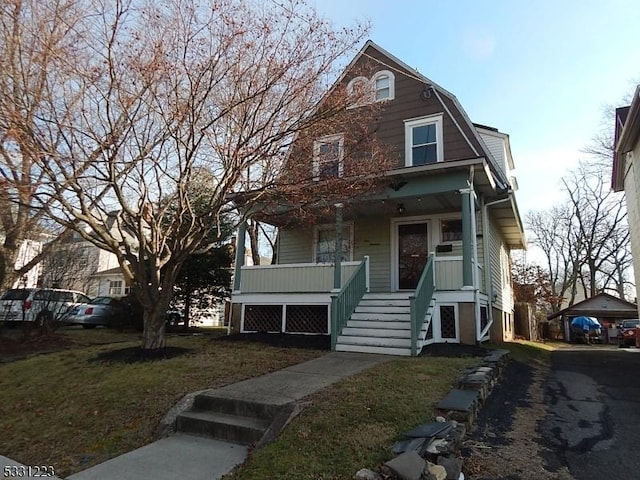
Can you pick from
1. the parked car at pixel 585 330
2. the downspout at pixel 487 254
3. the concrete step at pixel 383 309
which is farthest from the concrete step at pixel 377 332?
the parked car at pixel 585 330

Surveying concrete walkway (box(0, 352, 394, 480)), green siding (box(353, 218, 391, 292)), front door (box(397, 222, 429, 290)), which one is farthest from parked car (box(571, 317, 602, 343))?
concrete walkway (box(0, 352, 394, 480))

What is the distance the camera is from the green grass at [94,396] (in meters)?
4.63

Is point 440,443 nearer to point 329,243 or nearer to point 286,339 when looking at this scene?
point 286,339

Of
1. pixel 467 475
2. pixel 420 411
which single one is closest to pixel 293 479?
pixel 467 475

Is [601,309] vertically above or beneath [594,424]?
above

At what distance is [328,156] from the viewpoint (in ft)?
31.9

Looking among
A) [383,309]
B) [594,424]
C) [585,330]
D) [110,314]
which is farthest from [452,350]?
[585,330]

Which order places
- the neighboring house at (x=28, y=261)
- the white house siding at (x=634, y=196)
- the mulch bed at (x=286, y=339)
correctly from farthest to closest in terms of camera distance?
the neighboring house at (x=28, y=261) < the white house siding at (x=634, y=196) < the mulch bed at (x=286, y=339)

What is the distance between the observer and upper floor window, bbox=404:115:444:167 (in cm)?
1187

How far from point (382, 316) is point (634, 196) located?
28.2 ft

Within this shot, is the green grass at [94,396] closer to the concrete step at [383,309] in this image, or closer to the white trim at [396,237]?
the concrete step at [383,309]

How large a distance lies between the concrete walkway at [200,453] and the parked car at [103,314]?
10.4 metres

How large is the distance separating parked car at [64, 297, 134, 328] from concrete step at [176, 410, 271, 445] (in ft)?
36.4

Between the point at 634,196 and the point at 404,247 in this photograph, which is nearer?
the point at 634,196
